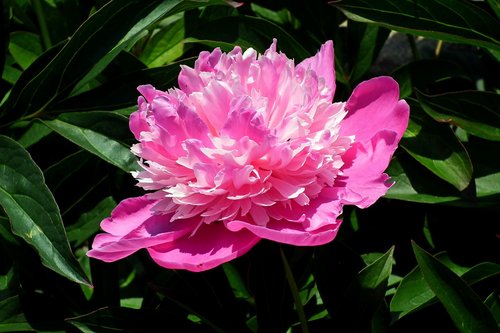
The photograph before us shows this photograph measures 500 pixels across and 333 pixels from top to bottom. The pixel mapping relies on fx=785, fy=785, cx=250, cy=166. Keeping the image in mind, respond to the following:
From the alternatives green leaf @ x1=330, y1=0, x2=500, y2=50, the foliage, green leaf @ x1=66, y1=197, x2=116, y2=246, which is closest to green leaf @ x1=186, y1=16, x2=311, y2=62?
the foliage

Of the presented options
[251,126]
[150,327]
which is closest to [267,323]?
[150,327]

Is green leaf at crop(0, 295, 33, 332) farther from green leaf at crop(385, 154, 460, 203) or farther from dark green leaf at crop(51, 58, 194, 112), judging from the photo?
green leaf at crop(385, 154, 460, 203)

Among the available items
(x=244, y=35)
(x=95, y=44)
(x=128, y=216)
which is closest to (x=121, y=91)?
(x=95, y=44)

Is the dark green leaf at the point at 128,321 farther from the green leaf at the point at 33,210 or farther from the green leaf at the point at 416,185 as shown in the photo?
the green leaf at the point at 416,185

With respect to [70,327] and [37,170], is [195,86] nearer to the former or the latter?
[37,170]

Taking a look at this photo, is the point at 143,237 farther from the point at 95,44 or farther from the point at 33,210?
the point at 95,44

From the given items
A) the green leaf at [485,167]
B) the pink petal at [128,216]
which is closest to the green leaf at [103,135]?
the pink petal at [128,216]
